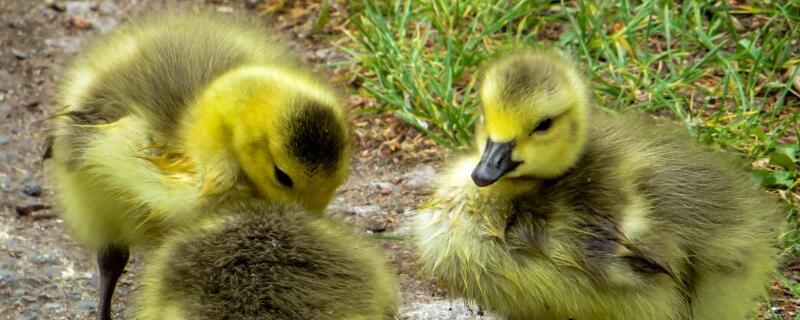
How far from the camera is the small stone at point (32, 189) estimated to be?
388 centimetres

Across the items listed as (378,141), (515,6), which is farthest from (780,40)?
(378,141)

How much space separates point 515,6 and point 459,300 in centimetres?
142

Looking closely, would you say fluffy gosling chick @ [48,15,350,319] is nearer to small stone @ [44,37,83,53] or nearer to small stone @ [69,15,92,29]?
small stone @ [44,37,83,53]

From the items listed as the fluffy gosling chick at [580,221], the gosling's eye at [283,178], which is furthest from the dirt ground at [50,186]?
the fluffy gosling chick at [580,221]

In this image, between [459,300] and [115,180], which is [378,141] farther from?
[115,180]

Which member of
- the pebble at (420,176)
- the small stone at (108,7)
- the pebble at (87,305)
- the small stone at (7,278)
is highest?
the pebble at (420,176)

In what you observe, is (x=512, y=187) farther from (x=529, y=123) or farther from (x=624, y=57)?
(x=624, y=57)

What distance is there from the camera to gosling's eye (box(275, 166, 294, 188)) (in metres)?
2.65

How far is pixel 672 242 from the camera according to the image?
2.69 m

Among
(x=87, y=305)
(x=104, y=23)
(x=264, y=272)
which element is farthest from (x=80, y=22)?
(x=264, y=272)

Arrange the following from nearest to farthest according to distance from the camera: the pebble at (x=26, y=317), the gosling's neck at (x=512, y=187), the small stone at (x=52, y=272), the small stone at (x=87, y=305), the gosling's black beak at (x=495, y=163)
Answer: the gosling's black beak at (x=495, y=163)
the gosling's neck at (x=512, y=187)
the pebble at (x=26, y=317)
the small stone at (x=87, y=305)
the small stone at (x=52, y=272)

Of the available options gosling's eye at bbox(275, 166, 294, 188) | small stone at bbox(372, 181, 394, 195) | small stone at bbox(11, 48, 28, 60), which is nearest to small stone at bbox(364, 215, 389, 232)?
small stone at bbox(372, 181, 394, 195)

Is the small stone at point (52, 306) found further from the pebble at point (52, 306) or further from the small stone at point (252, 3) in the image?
the small stone at point (252, 3)

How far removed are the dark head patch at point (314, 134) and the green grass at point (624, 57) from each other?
134 centimetres
